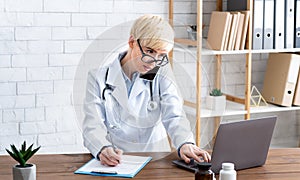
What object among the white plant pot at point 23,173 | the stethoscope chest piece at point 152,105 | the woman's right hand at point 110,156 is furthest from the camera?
the stethoscope chest piece at point 152,105

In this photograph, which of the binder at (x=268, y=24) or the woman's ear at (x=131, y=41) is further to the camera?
the binder at (x=268, y=24)

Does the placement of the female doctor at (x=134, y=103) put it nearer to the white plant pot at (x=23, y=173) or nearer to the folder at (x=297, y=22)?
the white plant pot at (x=23, y=173)

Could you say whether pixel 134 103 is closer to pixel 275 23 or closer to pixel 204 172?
pixel 204 172

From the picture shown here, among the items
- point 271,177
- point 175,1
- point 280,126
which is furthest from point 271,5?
point 271,177

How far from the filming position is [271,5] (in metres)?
3.83

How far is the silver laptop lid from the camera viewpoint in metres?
2.10

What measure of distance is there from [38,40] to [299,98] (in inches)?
71.2

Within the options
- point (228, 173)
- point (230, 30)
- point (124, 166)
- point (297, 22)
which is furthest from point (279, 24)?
point (228, 173)

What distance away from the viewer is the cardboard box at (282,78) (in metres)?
3.97

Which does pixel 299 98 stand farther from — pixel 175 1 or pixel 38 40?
pixel 38 40

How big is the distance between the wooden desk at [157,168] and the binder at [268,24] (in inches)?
61.7

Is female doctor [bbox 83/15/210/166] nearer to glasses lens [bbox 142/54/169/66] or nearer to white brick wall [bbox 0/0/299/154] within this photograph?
glasses lens [bbox 142/54/169/66]

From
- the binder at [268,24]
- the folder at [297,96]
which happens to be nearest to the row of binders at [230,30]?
the binder at [268,24]

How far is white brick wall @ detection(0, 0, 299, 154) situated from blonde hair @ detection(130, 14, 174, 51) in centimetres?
148
